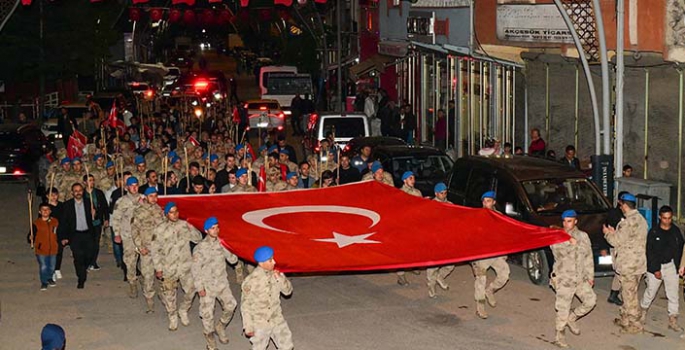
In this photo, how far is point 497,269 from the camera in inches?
624

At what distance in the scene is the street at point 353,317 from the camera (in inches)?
576

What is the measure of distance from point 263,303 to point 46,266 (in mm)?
6683

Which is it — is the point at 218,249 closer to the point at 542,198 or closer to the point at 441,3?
the point at 542,198

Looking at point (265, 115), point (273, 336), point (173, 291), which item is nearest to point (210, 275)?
point (173, 291)

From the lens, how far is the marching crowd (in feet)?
46.1

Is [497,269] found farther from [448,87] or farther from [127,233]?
[448,87]

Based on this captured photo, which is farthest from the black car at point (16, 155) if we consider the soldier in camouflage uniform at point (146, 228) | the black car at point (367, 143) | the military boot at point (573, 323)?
the military boot at point (573, 323)

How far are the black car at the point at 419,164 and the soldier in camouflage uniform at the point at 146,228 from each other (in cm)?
759

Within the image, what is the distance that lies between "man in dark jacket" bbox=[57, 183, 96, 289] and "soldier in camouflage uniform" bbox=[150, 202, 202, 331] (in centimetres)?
301

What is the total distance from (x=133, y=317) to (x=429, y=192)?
8025 millimetres

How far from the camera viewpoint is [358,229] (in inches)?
626

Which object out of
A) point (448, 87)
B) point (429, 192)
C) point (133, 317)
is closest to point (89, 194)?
point (133, 317)

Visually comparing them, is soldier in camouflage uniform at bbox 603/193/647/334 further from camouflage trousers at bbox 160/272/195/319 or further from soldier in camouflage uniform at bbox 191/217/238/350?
camouflage trousers at bbox 160/272/195/319

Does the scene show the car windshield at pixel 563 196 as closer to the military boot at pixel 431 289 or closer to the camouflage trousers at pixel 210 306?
the military boot at pixel 431 289
